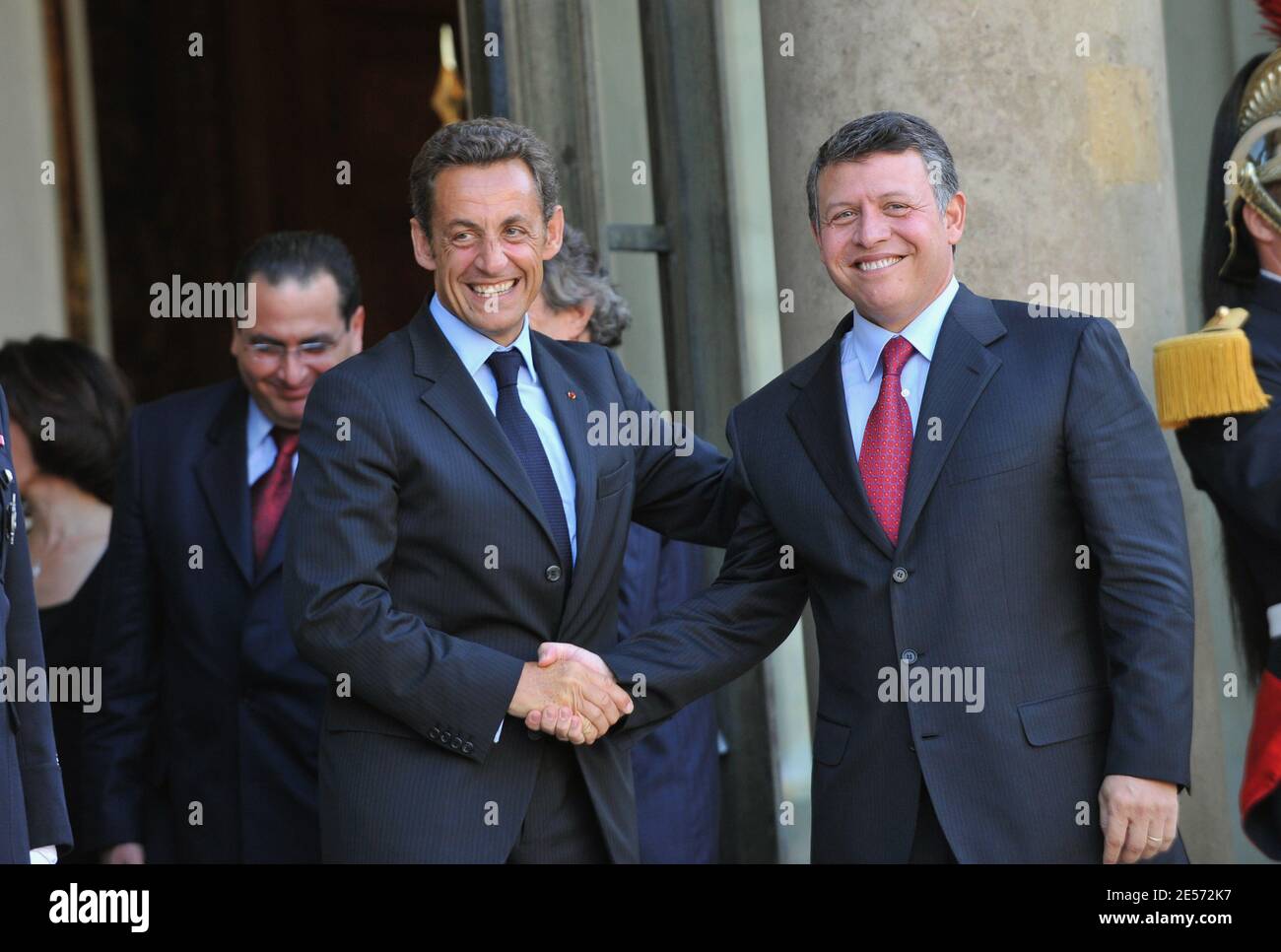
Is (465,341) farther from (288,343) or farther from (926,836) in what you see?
(926,836)

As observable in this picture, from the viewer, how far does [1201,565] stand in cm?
422

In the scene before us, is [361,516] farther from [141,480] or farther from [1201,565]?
[1201,565]

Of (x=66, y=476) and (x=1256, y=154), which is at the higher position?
(x=1256, y=154)

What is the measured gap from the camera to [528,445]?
3.27 meters

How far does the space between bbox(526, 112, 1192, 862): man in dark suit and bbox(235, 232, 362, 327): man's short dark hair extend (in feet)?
4.85

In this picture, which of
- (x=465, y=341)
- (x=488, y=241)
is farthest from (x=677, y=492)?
(x=488, y=241)

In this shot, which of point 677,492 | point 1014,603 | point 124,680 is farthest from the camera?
point 124,680

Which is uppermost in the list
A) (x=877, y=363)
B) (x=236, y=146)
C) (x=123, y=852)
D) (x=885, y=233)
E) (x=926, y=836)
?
(x=236, y=146)

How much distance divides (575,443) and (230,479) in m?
1.17

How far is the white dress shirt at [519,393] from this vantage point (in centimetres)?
329

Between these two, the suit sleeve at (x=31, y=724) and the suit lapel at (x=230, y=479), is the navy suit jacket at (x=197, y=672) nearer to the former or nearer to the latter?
the suit lapel at (x=230, y=479)

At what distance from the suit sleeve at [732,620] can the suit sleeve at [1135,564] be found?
61cm

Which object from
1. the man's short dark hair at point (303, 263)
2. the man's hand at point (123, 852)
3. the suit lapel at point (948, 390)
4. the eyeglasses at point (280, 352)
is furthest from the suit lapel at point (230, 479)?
the suit lapel at point (948, 390)
